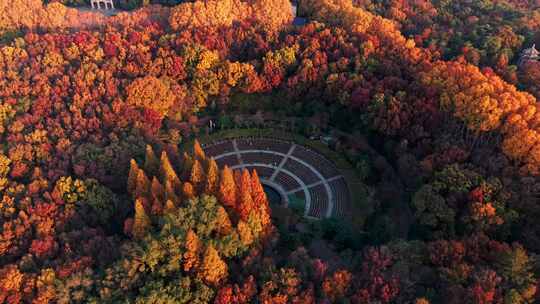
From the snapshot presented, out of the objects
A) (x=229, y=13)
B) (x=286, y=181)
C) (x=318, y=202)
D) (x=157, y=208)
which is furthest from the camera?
(x=229, y=13)

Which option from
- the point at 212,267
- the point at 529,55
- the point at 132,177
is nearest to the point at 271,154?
the point at 132,177

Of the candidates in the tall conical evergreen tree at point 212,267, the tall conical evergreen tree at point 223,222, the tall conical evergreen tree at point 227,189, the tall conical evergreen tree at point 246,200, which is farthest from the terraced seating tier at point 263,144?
the tall conical evergreen tree at point 212,267

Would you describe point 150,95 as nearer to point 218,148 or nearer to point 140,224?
point 218,148

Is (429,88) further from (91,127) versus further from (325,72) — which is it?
(91,127)

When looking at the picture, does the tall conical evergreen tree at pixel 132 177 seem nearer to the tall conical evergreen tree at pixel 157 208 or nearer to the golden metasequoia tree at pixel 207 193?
the golden metasequoia tree at pixel 207 193

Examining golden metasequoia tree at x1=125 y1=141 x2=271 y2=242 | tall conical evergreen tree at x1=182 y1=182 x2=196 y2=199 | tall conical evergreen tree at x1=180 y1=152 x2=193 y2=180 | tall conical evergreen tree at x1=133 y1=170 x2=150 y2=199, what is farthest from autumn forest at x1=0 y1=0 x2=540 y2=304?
tall conical evergreen tree at x1=180 y1=152 x2=193 y2=180

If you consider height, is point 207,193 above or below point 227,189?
below
